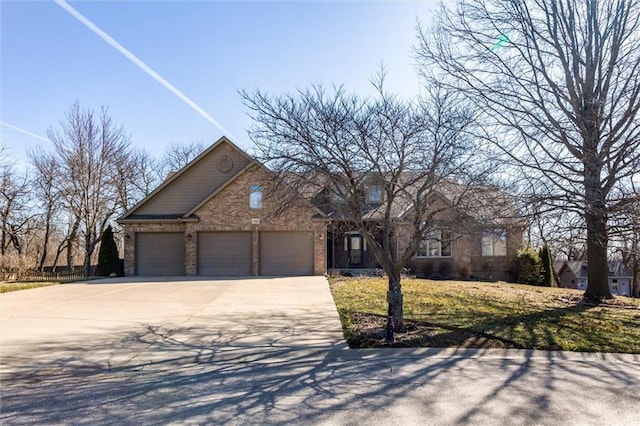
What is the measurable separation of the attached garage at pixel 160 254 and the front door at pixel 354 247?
350 inches

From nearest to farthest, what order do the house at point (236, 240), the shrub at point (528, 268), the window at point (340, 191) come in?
the window at point (340, 191), the house at point (236, 240), the shrub at point (528, 268)

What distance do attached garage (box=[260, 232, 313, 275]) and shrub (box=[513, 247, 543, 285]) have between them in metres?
10.4

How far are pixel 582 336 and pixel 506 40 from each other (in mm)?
8369

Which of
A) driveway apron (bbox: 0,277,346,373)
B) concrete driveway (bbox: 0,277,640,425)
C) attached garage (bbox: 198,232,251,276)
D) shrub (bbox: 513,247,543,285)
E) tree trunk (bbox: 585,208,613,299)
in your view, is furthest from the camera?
shrub (bbox: 513,247,543,285)

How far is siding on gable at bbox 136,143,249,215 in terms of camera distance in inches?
891

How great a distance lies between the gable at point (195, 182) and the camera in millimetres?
22594

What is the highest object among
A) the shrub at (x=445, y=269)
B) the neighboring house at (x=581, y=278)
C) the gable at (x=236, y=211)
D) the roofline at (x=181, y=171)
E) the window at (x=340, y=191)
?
the roofline at (x=181, y=171)

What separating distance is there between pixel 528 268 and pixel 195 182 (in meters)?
17.4

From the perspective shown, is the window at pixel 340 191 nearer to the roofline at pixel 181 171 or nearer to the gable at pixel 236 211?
the gable at pixel 236 211

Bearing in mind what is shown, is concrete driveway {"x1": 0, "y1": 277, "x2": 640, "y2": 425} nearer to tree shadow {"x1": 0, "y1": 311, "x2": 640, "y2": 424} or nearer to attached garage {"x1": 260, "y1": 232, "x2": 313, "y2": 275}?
tree shadow {"x1": 0, "y1": 311, "x2": 640, "y2": 424}

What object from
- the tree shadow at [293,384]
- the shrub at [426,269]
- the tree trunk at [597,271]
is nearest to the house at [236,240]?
the shrub at [426,269]

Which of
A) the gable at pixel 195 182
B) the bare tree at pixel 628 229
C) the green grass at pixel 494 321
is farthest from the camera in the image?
the gable at pixel 195 182

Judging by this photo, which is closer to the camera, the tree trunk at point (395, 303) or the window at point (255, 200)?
the tree trunk at point (395, 303)

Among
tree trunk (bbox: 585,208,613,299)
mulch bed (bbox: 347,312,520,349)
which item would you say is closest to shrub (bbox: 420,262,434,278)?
tree trunk (bbox: 585,208,613,299)
